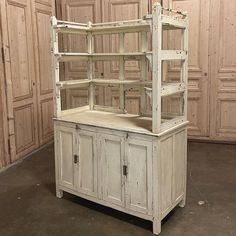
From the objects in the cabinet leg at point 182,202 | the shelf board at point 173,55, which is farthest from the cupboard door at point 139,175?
the shelf board at point 173,55

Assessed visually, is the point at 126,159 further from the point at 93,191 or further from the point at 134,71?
the point at 134,71

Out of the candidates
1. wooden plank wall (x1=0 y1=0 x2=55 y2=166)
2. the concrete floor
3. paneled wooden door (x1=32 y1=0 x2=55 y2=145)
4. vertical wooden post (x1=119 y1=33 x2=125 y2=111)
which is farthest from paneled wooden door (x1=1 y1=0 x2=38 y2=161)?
vertical wooden post (x1=119 y1=33 x2=125 y2=111)

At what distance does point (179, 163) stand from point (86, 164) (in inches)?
33.3

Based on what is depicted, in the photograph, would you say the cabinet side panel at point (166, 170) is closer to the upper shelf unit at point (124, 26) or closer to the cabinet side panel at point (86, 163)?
the cabinet side panel at point (86, 163)

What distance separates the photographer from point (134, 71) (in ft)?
17.2

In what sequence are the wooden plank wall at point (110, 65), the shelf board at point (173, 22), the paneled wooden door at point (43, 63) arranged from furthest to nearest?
the paneled wooden door at point (43, 63) < the wooden plank wall at point (110, 65) < the shelf board at point (173, 22)

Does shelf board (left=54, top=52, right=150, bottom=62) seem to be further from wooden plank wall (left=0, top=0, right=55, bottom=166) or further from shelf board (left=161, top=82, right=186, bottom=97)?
wooden plank wall (left=0, top=0, right=55, bottom=166)

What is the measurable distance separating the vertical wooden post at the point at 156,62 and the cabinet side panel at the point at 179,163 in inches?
14.0

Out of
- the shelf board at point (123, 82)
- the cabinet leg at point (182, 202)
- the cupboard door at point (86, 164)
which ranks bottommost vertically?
the cabinet leg at point (182, 202)

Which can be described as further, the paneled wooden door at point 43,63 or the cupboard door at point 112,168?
the paneled wooden door at point 43,63

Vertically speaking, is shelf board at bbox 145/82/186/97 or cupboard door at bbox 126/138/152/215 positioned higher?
shelf board at bbox 145/82/186/97

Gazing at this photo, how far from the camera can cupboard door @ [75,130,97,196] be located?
2.99 m

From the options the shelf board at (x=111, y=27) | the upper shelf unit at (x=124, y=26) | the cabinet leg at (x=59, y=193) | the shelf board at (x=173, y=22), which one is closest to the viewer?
the shelf board at (x=173, y=22)

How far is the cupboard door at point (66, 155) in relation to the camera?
124 inches
